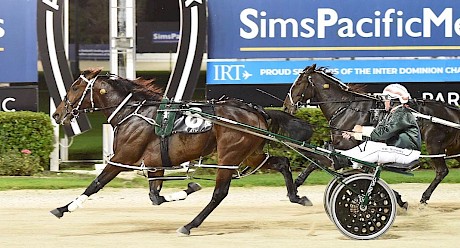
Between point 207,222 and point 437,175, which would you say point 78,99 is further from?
point 437,175

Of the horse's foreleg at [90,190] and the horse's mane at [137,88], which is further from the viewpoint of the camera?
the horse's mane at [137,88]

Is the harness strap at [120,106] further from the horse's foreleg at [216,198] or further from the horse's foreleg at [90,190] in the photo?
the horse's foreleg at [216,198]

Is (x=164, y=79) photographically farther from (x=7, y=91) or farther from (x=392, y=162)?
(x=392, y=162)

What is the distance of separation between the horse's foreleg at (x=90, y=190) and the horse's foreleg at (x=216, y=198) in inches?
30.5

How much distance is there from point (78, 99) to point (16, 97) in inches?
174

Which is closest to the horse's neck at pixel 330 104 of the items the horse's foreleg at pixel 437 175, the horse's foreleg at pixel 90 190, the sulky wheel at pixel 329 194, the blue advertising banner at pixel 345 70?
the horse's foreleg at pixel 437 175

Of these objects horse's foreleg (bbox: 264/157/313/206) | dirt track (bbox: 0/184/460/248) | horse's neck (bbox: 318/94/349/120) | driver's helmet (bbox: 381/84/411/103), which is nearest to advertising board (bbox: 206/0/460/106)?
dirt track (bbox: 0/184/460/248)

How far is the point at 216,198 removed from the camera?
27.9 feet

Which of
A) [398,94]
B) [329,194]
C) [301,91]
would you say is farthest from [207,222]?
[301,91]

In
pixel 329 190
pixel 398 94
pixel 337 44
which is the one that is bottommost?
pixel 329 190

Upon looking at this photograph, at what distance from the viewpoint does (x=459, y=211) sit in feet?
32.8

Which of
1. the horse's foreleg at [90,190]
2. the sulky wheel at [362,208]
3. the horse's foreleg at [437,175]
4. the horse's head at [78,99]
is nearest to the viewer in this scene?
the sulky wheel at [362,208]

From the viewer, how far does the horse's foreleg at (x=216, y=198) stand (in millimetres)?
8375

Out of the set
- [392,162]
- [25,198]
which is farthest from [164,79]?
[392,162]
